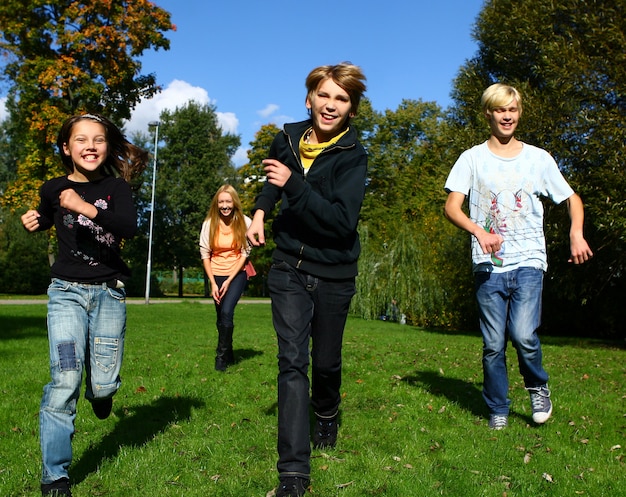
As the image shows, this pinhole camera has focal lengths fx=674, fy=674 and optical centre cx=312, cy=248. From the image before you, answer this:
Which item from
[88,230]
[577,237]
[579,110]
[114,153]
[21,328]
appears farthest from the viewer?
[579,110]

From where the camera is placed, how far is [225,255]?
8.22 metres

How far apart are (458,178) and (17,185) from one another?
92.0 ft

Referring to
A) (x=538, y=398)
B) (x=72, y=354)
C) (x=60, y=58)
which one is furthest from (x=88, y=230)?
(x=60, y=58)

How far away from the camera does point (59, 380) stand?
12.1 feet

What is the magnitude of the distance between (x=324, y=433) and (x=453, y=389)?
2.83 m

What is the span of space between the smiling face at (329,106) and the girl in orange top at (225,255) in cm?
399

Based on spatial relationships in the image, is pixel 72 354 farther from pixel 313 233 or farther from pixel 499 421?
pixel 499 421

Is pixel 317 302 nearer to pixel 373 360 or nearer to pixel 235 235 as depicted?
pixel 235 235

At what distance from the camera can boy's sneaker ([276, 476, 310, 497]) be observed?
11.7 ft

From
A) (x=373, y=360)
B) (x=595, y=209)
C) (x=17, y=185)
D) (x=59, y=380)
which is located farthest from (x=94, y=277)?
(x=17, y=185)

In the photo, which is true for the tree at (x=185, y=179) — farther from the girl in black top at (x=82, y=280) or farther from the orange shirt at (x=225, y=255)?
the girl in black top at (x=82, y=280)

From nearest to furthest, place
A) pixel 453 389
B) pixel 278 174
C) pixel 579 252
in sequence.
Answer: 1. pixel 278 174
2. pixel 579 252
3. pixel 453 389

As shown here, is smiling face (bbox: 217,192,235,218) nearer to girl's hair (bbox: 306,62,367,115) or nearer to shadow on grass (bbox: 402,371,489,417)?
shadow on grass (bbox: 402,371,489,417)

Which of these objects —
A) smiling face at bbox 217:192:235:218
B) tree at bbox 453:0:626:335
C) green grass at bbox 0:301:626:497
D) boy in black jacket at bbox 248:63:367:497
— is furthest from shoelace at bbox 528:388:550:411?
tree at bbox 453:0:626:335
